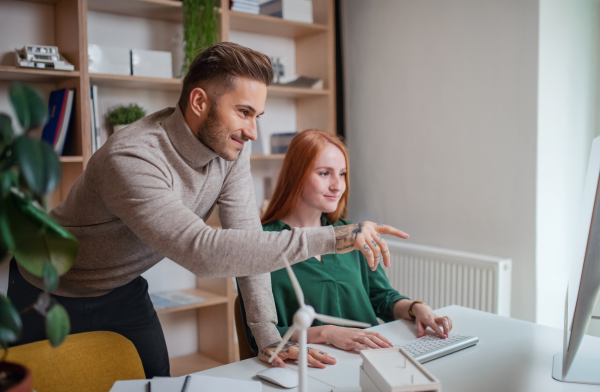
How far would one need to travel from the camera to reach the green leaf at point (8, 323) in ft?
2.06

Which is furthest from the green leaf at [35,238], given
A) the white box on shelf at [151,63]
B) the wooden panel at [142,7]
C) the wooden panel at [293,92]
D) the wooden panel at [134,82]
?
the wooden panel at [293,92]

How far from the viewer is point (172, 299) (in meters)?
2.69

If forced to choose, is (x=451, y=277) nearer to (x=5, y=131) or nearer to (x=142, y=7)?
(x=142, y=7)

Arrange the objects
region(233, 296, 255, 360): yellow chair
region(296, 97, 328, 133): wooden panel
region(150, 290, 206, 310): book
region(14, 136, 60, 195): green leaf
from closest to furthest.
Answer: region(14, 136, 60, 195): green leaf < region(233, 296, 255, 360): yellow chair < region(150, 290, 206, 310): book < region(296, 97, 328, 133): wooden panel

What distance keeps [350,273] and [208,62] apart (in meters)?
0.86

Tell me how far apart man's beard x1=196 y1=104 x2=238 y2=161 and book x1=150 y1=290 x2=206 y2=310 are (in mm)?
1494

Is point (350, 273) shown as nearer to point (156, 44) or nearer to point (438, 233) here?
point (438, 233)

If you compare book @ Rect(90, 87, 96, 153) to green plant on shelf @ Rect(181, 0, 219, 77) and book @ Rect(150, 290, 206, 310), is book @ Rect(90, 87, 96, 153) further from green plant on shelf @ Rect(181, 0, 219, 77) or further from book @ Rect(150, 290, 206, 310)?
book @ Rect(150, 290, 206, 310)

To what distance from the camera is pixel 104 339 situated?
4.09ft

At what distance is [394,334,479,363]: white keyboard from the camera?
123cm

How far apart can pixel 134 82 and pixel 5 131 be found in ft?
6.63

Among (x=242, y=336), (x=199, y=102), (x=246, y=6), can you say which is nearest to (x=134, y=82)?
(x=246, y=6)

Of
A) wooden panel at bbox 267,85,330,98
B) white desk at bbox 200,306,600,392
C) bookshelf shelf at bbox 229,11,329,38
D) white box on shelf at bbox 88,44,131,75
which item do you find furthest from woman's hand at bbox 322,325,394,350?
bookshelf shelf at bbox 229,11,329,38

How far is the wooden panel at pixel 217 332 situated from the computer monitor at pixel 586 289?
1.91 metres
